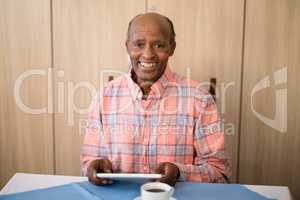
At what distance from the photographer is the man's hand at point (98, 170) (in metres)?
1.33

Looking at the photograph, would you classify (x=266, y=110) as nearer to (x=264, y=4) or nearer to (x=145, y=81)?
(x=264, y=4)

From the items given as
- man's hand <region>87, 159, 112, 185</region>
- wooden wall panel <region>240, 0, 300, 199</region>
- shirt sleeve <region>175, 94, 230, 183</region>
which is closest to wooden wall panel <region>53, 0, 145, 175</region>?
wooden wall panel <region>240, 0, 300, 199</region>

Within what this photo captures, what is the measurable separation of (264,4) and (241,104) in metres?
0.63

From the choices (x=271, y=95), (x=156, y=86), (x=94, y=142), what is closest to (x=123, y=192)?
(x=94, y=142)

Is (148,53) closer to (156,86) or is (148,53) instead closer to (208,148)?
(156,86)

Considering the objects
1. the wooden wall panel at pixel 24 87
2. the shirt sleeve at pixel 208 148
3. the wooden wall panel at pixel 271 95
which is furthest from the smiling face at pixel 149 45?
the wooden wall panel at pixel 24 87

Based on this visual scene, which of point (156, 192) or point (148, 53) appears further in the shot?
point (148, 53)

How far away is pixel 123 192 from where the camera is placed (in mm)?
1281

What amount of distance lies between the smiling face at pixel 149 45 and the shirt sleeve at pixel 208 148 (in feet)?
0.78

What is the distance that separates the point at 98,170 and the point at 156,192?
0.34 meters

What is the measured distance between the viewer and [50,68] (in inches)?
101

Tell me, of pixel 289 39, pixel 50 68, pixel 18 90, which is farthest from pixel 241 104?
pixel 18 90

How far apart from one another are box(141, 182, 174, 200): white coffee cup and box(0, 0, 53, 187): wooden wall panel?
161 cm
